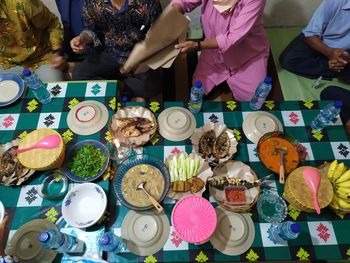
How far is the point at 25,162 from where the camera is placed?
→ 4.45 feet

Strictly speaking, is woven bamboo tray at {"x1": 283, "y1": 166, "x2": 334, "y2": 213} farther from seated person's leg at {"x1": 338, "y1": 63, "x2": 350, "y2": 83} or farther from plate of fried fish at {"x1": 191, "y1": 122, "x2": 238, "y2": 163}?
seated person's leg at {"x1": 338, "y1": 63, "x2": 350, "y2": 83}

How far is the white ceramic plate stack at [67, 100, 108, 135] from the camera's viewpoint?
5.05 ft

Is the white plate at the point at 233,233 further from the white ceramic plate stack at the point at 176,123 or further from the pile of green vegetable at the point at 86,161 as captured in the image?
the pile of green vegetable at the point at 86,161

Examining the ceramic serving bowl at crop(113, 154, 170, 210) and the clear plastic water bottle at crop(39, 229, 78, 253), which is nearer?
the clear plastic water bottle at crop(39, 229, 78, 253)

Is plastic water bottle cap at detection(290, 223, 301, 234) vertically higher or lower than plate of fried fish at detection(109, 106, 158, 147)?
higher

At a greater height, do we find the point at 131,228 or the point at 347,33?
the point at 347,33

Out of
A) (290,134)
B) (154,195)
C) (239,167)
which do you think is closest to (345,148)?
(290,134)

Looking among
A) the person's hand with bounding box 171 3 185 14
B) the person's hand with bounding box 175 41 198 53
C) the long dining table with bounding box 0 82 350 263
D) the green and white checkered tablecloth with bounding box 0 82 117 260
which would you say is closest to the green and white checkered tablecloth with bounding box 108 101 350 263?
the long dining table with bounding box 0 82 350 263

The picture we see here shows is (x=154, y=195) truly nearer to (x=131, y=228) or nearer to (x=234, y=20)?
(x=131, y=228)

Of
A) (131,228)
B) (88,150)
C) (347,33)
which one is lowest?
(131,228)

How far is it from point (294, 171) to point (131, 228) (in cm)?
81

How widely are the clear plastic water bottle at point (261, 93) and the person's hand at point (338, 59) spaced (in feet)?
2.89

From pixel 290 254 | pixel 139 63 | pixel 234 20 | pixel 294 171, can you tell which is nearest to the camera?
pixel 290 254

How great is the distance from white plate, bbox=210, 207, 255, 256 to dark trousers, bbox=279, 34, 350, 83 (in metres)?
1.39
